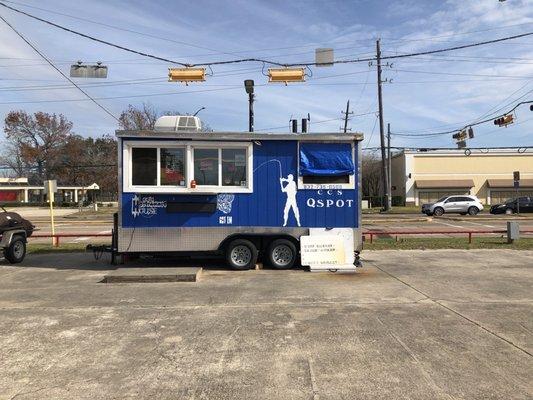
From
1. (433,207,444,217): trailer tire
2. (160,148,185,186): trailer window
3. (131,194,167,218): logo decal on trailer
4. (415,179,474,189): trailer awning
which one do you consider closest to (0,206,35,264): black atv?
(131,194,167,218): logo decal on trailer

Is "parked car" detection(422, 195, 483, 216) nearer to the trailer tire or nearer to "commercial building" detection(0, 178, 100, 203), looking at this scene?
the trailer tire

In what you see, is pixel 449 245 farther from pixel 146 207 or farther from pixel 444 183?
pixel 444 183

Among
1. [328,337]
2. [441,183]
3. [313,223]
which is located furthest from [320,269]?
[441,183]

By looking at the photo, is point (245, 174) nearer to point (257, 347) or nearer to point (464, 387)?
point (257, 347)

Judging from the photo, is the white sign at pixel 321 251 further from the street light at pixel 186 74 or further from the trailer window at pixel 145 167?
the street light at pixel 186 74

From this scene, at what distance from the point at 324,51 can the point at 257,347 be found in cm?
1176

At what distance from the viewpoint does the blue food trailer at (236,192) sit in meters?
11.1

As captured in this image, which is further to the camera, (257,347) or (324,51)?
(324,51)

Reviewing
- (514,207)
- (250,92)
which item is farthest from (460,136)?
(250,92)

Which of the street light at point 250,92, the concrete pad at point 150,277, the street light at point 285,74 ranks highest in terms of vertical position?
the street light at point 250,92

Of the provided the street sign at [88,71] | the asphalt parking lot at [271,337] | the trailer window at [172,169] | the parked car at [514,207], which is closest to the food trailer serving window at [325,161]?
the asphalt parking lot at [271,337]

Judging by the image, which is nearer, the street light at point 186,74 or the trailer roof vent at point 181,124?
the trailer roof vent at point 181,124

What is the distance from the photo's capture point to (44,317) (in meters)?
7.32

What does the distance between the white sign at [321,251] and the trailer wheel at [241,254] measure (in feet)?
3.75
